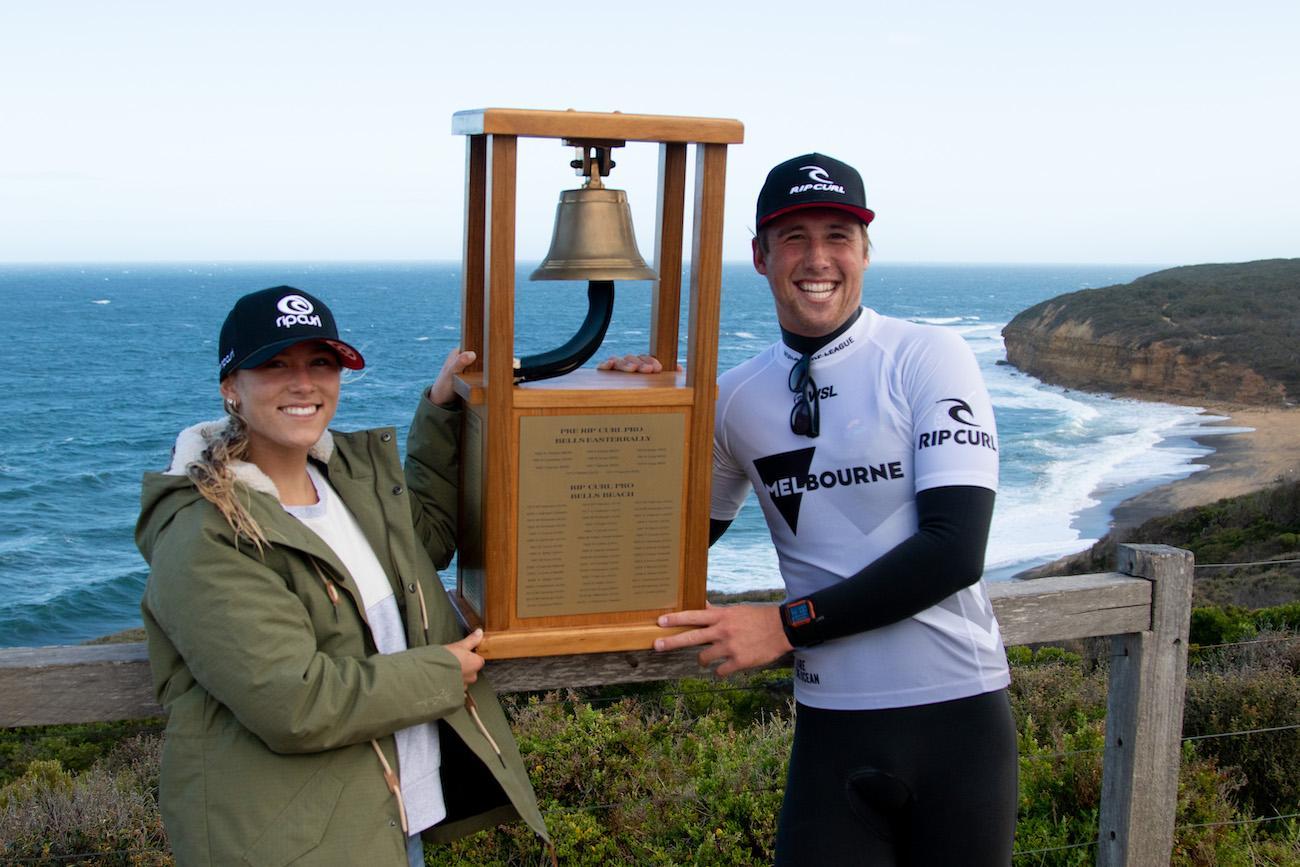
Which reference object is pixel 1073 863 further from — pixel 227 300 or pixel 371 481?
pixel 227 300

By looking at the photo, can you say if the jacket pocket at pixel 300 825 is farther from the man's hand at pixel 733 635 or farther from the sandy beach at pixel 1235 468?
the sandy beach at pixel 1235 468

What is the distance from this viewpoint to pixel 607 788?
4.69 meters

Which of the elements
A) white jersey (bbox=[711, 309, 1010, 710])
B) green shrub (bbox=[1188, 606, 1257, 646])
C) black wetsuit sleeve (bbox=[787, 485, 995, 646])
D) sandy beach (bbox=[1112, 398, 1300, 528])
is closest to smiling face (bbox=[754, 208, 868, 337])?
white jersey (bbox=[711, 309, 1010, 710])

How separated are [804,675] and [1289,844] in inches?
99.3

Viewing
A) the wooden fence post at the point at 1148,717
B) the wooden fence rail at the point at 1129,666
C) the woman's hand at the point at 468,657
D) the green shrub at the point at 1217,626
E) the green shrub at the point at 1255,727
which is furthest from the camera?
the green shrub at the point at 1217,626

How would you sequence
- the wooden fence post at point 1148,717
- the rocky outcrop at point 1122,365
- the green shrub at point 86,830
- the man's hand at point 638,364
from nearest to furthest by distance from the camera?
1. the man's hand at point 638,364
2. the wooden fence post at point 1148,717
3. the green shrub at point 86,830
4. the rocky outcrop at point 1122,365

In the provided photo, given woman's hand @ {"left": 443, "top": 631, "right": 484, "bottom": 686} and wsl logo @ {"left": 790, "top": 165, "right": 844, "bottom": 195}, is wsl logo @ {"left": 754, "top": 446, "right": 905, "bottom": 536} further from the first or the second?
woman's hand @ {"left": 443, "top": 631, "right": 484, "bottom": 686}

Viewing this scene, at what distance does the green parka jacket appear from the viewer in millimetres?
2258

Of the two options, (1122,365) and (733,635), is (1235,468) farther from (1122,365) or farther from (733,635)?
(733,635)

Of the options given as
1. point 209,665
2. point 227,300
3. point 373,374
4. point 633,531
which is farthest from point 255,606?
point 227,300

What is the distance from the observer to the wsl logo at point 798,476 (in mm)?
2840

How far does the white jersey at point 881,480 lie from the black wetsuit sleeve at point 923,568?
0.17 feet

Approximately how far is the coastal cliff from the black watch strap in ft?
168

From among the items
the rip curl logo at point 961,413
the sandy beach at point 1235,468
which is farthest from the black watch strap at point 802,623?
the sandy beach at point 1235,468
